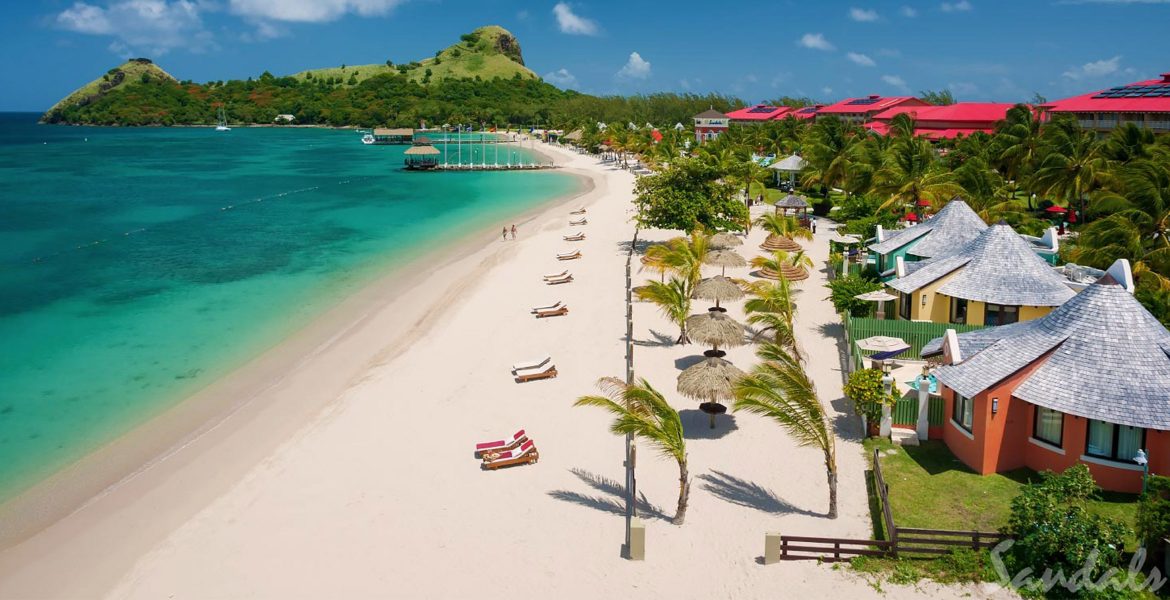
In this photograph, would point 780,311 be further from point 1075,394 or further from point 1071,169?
point 1071,169

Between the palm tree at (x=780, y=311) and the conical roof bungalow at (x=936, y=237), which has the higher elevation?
the conical roof bungalow at (x=936, y=237)

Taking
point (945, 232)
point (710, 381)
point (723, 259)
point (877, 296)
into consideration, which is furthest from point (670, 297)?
point (945, 232)

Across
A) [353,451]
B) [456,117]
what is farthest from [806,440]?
[456,117]

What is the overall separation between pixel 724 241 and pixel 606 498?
2148 cm

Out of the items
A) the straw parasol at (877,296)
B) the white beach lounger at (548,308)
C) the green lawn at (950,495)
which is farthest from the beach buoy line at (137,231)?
the green lawn at (950,495)

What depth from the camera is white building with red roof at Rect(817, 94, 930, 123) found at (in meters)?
90.3

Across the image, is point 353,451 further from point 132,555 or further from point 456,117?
point 456,117

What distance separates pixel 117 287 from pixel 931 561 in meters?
35.9

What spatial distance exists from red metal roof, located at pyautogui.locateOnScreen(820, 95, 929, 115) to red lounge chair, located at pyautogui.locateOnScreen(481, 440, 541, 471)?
280ft

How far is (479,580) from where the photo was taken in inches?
486

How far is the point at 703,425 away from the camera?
17.7 m

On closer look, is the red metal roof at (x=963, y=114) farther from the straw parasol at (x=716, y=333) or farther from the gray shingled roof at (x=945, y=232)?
the straw parasol at (x=716, y=333)

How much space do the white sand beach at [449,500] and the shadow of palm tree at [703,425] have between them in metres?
0.05

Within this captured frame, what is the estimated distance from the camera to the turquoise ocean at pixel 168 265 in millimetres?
22000
